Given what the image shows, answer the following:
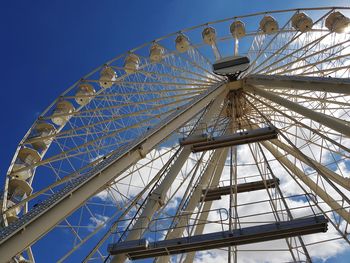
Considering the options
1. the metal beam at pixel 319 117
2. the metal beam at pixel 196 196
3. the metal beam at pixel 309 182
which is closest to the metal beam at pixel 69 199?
the metal beam at pixel 196 196

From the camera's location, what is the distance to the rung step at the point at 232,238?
8.34 metres

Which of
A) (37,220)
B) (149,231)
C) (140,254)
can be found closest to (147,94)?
(149,231)

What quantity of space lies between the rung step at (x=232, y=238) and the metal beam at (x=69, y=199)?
64.6 inches

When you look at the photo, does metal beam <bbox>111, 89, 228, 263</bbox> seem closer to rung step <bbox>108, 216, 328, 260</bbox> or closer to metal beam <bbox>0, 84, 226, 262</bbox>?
rung step <bbox>108, 216, 328, 260</bbox>

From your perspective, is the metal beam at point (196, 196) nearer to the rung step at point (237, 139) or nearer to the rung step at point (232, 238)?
the rung step at point (237, 139)

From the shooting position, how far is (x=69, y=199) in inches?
309

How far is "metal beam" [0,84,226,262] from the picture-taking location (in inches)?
264

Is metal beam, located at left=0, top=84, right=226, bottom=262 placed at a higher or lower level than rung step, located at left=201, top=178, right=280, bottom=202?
lower

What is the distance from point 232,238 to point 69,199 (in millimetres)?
3597

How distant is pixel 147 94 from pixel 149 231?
30.2 feet

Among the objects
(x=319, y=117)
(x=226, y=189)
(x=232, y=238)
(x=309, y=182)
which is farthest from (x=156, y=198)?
(x=309, y=182)

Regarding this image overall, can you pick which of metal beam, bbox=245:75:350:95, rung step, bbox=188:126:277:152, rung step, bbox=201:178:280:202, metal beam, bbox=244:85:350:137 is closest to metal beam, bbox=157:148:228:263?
rung step, bbox=201:178:280:202

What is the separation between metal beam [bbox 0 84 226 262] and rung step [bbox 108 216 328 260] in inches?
64.6

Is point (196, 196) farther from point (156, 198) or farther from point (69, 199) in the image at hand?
point (69, 199)
